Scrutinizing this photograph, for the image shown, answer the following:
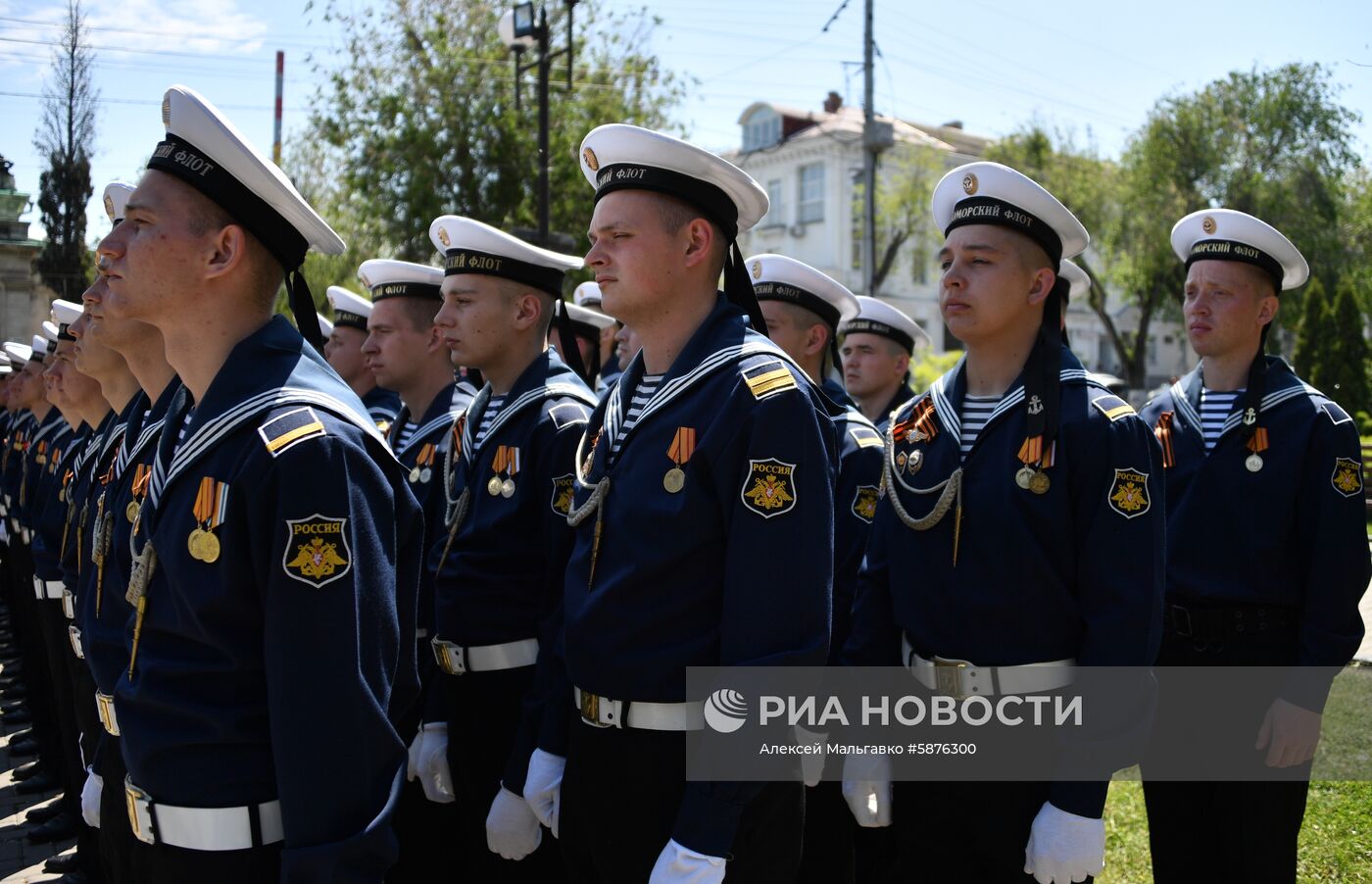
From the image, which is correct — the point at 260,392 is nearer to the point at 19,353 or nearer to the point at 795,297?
the point at 795,297

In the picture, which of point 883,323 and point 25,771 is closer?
point 883,323

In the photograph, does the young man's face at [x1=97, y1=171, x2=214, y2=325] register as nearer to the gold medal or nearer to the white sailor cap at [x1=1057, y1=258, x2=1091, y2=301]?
the gold medal

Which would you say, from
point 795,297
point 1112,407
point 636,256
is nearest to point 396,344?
point 795,297

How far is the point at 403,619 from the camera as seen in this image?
260 centimetres

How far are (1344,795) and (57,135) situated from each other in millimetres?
19318

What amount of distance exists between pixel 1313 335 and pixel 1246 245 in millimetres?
24619

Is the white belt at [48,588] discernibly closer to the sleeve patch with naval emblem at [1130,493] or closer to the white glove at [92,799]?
the white glove at [92,799]

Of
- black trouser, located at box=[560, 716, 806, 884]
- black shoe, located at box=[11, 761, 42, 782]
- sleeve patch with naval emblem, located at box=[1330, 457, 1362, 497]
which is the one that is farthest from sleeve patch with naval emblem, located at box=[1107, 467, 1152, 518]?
black shoe, located at box=[11, 761, 42, 782]

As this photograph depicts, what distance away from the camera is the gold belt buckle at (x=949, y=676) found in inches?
126

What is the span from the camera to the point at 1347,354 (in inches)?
1007

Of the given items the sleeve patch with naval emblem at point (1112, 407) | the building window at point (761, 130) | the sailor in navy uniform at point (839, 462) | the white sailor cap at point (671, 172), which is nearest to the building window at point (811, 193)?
the building window at point (761, 130)

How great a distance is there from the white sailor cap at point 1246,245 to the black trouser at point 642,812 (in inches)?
116

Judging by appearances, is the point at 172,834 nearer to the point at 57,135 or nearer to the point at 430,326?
the point at 430,326

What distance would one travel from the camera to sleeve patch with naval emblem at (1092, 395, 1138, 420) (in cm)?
316
